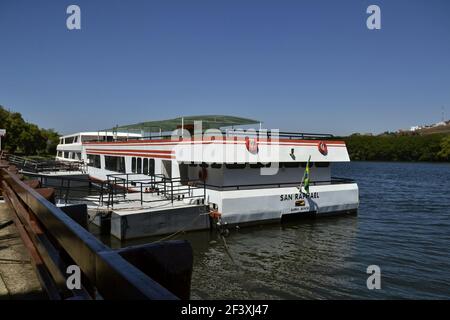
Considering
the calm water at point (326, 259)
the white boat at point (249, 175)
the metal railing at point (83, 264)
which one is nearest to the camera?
the metal railing at point (83, 264)

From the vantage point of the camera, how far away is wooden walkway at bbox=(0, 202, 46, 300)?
10.3ft

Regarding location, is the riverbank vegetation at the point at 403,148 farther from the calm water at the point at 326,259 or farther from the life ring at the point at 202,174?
the life ring at the point at 202,174

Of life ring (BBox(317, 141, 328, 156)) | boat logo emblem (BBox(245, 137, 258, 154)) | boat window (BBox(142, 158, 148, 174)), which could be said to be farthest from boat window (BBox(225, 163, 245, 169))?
boat window (BBox(142, 158, 148, 174))

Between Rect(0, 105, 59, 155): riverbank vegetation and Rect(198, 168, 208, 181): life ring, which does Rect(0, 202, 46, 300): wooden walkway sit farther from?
Rect(0, 105, 59, 155): riverbank vegetation

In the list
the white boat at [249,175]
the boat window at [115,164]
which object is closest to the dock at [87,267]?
the white boat at [249,175]

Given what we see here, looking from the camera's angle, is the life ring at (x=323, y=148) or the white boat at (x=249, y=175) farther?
the life ring at (x=323, y=148)

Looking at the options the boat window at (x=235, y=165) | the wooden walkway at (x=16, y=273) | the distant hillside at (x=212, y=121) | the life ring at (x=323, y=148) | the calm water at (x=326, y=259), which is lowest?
the calm water at (x=326, y=259)

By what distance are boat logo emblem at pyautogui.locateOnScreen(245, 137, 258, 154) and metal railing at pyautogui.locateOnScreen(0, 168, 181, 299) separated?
12.9 meters

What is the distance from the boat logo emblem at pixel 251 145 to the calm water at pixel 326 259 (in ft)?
11.5

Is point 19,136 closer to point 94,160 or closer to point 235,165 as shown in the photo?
point 94,160

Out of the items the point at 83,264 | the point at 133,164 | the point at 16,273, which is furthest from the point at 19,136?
the point at 83,264

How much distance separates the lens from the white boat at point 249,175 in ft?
52.0

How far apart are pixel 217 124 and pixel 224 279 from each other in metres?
14.8

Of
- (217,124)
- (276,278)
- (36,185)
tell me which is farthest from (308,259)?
(217,124)
